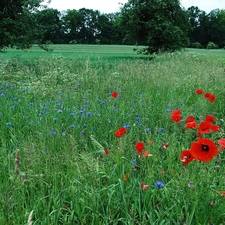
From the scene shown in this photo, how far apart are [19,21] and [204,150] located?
1228 cm

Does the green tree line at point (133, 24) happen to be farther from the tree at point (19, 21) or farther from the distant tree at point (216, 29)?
the distant tree at point (216, 29)

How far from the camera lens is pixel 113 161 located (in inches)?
99.8

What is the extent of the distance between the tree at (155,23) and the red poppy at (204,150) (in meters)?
19.9

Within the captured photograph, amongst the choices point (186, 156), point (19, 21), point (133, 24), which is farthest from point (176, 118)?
point (133, 24)

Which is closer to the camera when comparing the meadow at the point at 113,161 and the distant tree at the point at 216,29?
the meadow at the point at 113,161

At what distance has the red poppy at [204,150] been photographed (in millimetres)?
1631

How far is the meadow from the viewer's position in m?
1.81

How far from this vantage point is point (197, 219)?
1.76 meters

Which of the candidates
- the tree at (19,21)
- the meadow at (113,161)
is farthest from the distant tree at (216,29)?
the meadow at (113,161)

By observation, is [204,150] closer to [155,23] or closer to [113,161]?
[113,161]

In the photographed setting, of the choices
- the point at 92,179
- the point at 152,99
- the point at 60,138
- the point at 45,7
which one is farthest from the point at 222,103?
the point at 45,7

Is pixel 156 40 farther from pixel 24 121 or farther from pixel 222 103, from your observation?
pixel 24 121

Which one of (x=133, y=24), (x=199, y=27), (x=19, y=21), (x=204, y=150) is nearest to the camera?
(x=204, y=150)

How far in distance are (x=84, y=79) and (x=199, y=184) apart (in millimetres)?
5067
